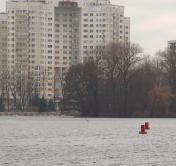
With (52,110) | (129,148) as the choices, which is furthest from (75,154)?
(52,110)

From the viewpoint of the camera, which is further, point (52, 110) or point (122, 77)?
point (52, 110)

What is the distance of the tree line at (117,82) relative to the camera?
131 meters

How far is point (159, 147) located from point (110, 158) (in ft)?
33.6

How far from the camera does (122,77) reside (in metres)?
134

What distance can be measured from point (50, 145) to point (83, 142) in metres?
4.33

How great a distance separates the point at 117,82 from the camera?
441 feet

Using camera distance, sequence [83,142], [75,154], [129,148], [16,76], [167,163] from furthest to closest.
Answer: [16,76] → [83,142] → [129,148] → [75,154] → [167,163]

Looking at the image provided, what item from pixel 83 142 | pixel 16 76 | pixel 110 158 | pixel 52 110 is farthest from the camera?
pixel 16 76

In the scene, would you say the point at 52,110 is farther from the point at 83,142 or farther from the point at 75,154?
the point at 75,154

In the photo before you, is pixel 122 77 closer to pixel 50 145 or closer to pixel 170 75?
pixel 170 75

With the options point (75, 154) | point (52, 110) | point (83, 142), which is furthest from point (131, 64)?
point (75, 154)

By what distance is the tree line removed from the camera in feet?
429

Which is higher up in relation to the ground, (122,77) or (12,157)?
(122,77)

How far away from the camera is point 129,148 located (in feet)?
165
